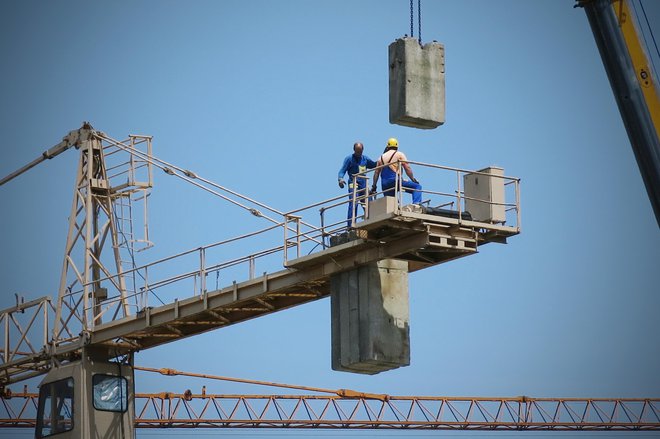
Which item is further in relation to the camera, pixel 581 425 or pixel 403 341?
pixel 581 425

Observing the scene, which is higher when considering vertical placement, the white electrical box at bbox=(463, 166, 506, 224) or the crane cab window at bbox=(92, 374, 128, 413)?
the white electrical box at bbox=(463, 166, 506, 224)

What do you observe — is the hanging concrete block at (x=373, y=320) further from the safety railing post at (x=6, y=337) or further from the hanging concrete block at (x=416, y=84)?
the safety railing post at (x=6, y=337)

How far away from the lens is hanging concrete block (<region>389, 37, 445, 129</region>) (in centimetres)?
4222

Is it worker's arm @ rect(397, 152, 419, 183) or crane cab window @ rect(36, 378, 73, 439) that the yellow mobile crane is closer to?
worker's arm @ rect(397, 152, 419, 183)

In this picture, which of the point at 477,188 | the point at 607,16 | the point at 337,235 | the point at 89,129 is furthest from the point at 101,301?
the point at 607,16

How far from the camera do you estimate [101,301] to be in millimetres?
54875

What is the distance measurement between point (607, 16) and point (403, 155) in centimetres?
612

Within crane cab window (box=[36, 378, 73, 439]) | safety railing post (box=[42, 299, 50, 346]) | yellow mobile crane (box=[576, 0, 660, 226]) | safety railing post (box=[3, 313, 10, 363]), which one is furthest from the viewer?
safety railing post (box=[3, 313, 10, 363])

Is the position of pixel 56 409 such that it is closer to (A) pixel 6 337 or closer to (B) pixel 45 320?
(B) pixel 45 320

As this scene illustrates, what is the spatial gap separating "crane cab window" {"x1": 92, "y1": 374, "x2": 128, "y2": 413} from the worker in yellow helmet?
1375 centimetres

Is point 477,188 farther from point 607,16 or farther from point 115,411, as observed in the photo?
point 115,411

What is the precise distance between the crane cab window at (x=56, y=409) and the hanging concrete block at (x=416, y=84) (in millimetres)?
16446

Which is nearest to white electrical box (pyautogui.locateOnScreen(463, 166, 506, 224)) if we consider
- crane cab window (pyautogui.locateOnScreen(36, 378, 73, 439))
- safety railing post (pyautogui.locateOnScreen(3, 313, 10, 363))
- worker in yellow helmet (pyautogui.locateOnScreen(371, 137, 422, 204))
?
worker in yellow helmet (pyautogui.locateOnScreen(371, 137, 422, 204))

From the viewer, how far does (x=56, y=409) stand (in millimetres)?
53500
